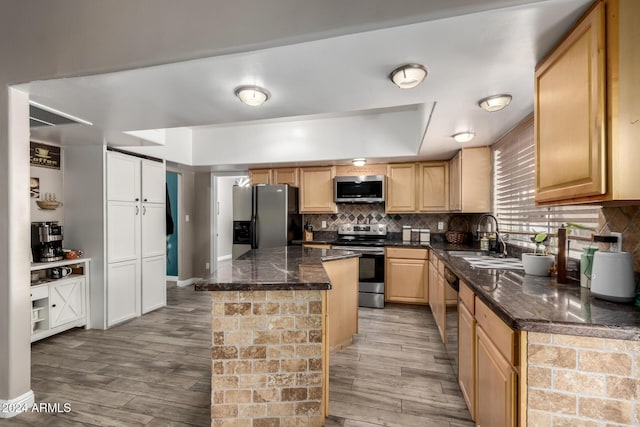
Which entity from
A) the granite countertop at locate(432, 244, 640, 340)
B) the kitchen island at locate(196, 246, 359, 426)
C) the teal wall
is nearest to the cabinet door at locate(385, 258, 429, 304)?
the granite countertop at locate(432, 244, 640, 340)

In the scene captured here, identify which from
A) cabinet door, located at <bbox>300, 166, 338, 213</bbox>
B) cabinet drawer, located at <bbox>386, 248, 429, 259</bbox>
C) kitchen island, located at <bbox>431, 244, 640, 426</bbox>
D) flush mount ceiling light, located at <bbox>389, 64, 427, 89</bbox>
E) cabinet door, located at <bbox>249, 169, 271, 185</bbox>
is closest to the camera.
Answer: kitchen island, located at <bbox>431, 244, 640, 426</bbox>

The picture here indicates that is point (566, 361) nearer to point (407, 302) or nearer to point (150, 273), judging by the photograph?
point (407, 302)

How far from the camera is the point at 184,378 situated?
236cm

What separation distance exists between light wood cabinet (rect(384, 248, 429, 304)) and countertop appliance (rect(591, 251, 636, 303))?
104 inches

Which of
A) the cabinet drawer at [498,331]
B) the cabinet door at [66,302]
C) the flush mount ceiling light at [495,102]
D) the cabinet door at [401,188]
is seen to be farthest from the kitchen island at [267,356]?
the cabinet door at [401,188]

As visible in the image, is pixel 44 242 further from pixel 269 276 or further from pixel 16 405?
pixel 269 276

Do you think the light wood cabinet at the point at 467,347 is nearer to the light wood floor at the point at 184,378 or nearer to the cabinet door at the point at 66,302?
the light wood floor at the point at 184,378

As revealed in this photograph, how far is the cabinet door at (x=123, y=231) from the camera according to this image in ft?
11.4

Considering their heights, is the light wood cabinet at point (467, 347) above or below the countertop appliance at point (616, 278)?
below

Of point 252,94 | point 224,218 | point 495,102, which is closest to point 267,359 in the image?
point 252,94

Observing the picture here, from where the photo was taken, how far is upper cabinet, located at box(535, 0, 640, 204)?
1.10 meters

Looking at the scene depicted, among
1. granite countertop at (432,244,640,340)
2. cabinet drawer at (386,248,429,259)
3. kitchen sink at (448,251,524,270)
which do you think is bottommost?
cabinet drawer at (386,248,429,259)

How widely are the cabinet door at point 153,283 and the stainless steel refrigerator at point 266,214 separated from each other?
124cm

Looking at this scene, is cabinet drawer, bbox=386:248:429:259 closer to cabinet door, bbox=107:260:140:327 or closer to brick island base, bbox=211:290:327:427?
brick island base, bbox=211:290:327:427
